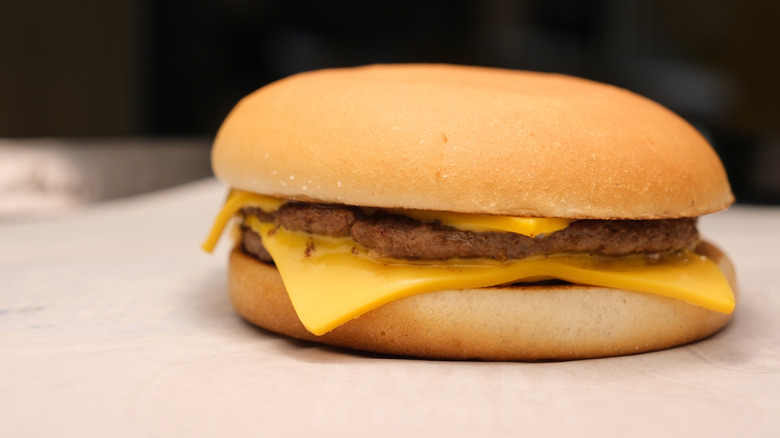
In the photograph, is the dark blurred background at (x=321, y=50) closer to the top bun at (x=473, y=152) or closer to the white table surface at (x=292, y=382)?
the white table surface at (x=292, y=382)

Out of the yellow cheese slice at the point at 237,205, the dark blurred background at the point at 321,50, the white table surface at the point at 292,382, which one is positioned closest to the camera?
the white table surface at the point at 292,382

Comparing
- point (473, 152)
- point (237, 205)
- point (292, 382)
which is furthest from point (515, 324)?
point (237, 205)

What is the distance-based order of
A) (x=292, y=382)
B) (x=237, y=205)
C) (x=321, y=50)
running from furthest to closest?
(x=321, y=50), (x=237, y=205), (x=292, y=382)

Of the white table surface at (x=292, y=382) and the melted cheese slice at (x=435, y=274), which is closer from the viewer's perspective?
the white table surface at (x=292, y=382)

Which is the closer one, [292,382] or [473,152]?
→ [292,382]


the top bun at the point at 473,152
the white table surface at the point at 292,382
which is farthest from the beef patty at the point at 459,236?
the white table surface at the point at 292,382


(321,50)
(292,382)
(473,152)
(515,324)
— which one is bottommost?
(321,50)

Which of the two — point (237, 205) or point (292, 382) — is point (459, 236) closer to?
point (292, 382)

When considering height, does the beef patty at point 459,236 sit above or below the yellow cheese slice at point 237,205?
above
